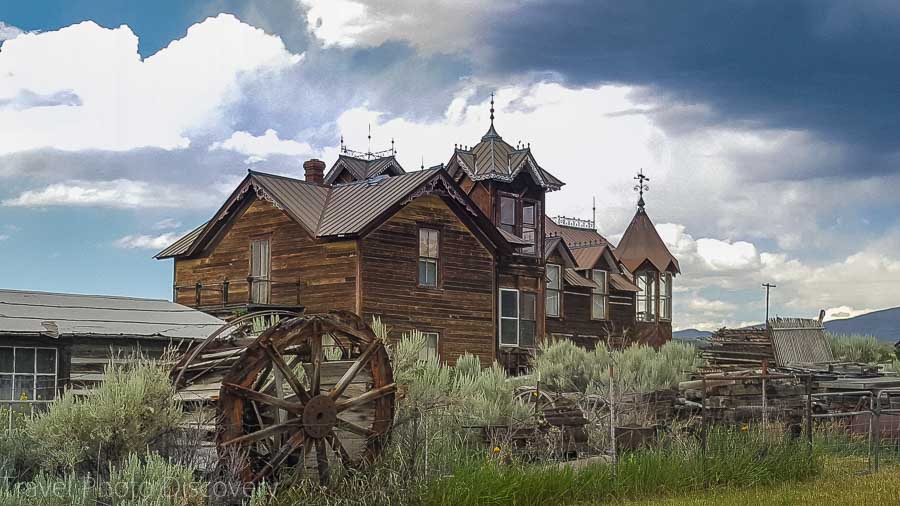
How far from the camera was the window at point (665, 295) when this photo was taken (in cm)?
5010

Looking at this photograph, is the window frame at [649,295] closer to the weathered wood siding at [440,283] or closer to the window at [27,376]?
the weathered wood siding at [440,283]

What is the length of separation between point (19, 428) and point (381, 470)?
505 centimetres

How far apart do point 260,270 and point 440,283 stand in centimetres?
541

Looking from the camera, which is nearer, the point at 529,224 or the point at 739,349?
the point at 739,349

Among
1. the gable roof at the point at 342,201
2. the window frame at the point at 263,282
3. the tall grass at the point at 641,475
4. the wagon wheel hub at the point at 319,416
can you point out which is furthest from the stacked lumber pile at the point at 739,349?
the wagon wheel hub at the point at 319,416

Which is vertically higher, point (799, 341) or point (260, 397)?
point (799, 341)

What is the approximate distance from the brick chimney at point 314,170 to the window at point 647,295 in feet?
55.9

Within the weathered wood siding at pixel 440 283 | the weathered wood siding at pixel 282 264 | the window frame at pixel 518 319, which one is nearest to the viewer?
the weathered wood siding at pixel 282 264

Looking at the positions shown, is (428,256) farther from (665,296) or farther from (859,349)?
(665,296)

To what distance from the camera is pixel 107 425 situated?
14023 millimetres

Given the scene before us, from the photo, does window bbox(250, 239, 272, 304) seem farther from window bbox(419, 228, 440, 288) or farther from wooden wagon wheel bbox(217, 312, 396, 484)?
wooden wagon wheel bbox(217, 312, 396, 484)

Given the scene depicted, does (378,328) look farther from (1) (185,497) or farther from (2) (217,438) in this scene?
(1) (185,497)

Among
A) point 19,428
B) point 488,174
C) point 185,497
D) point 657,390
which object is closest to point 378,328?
point 657,390

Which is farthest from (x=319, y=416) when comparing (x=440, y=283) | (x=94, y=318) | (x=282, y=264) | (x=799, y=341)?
(x=799, y=341)
